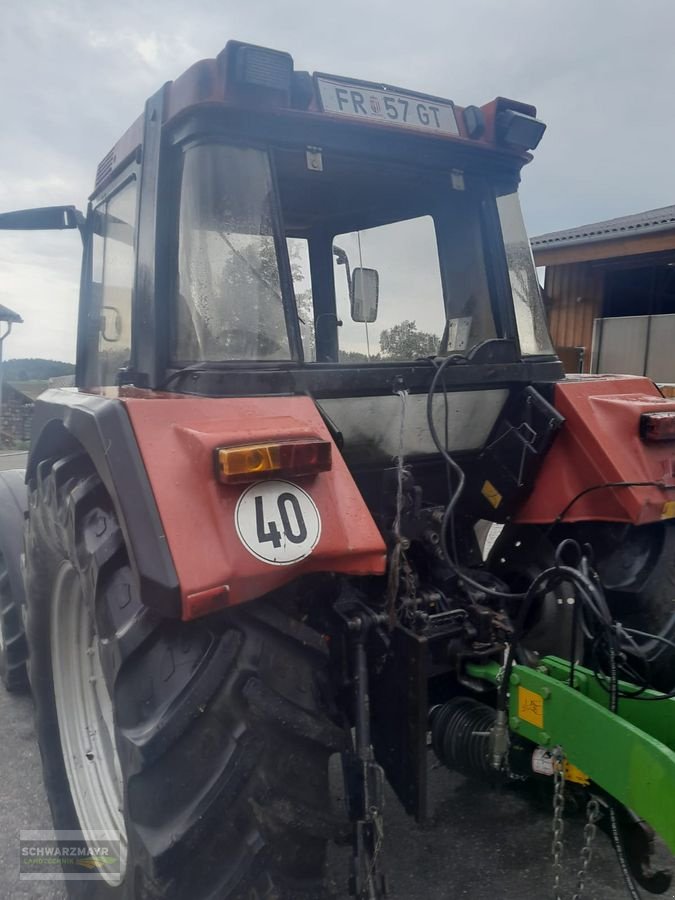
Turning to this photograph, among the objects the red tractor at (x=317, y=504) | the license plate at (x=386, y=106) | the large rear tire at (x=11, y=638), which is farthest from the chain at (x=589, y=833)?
the large rear tire at (x=11, y=638)

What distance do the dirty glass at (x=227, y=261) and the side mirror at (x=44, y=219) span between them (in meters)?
1.17

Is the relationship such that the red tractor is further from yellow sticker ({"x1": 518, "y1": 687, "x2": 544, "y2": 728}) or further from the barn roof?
the barn roof

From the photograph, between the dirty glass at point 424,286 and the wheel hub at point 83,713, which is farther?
the dirty glass at point 424,286

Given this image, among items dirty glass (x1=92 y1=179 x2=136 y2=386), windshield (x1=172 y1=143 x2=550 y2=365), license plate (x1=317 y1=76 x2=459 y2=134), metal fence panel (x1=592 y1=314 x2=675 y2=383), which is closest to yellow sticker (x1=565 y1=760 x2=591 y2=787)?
windshield (x1=172 y1=143 x2=550 y2=365)

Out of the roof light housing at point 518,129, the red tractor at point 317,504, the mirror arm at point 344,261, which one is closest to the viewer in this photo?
the red tractor at point 317,504

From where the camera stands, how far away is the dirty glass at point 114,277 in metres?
2.33

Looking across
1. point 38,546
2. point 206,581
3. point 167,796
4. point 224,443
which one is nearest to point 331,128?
point 224,443

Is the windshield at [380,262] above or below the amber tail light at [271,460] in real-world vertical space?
above

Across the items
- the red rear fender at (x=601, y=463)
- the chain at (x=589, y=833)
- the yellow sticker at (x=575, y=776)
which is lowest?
the chain at (x=589, y=833)

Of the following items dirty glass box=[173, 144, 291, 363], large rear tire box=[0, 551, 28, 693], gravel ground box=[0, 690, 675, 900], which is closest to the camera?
dirty glass box=[173, 144, 291, 363]

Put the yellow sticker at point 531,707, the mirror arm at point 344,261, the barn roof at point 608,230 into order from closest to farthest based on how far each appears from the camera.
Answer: the yellow sticker at point 531,707 < the mirror arm at point 344,261 < the barn roof at point 608,230

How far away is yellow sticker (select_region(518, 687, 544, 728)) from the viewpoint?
5.55ft

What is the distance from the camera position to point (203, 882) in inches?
57.5

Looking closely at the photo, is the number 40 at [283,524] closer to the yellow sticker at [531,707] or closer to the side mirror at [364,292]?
the yellow sticker at [531,707]
